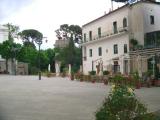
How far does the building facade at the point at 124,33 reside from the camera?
125 feet

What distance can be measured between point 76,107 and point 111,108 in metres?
6.75

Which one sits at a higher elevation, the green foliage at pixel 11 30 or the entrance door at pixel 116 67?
the green foliage at pixel 11 30

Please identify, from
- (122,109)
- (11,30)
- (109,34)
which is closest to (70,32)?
(11,30)

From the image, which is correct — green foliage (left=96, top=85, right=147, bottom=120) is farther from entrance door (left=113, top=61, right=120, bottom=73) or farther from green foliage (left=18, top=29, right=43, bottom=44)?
green foliage (left=18, top=29, right=43, bottom=44)

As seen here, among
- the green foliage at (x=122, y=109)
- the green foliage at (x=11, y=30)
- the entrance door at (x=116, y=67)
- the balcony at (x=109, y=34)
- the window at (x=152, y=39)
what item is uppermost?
the green foliage at (x=11, y=30)

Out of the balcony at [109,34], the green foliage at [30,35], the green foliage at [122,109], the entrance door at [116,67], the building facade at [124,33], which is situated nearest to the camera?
the green foliage at [122,109]

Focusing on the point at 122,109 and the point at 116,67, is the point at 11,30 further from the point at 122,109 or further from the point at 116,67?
the point at 122,109

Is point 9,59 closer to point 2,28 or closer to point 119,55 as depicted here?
point 2,28

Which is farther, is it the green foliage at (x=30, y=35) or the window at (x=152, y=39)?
the green foliage at (x=30, y=35)

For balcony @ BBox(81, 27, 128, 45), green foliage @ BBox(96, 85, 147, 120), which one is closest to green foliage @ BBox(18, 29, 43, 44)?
balcony @ BBox(81, 27, 128, 45)

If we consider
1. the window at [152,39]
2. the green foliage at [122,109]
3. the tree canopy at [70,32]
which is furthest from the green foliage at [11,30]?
the green foliage at [122,109]

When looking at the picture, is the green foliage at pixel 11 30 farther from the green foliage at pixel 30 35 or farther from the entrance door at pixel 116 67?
the entrance door at pixel 116 67

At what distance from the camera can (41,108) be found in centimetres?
1252

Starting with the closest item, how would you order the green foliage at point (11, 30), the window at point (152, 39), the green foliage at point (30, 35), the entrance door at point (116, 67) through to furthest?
the window at point (152, 39), the entrance door at point (116, 67), the green foliage at point (11, 30), the green foliage at point (30, 35)
